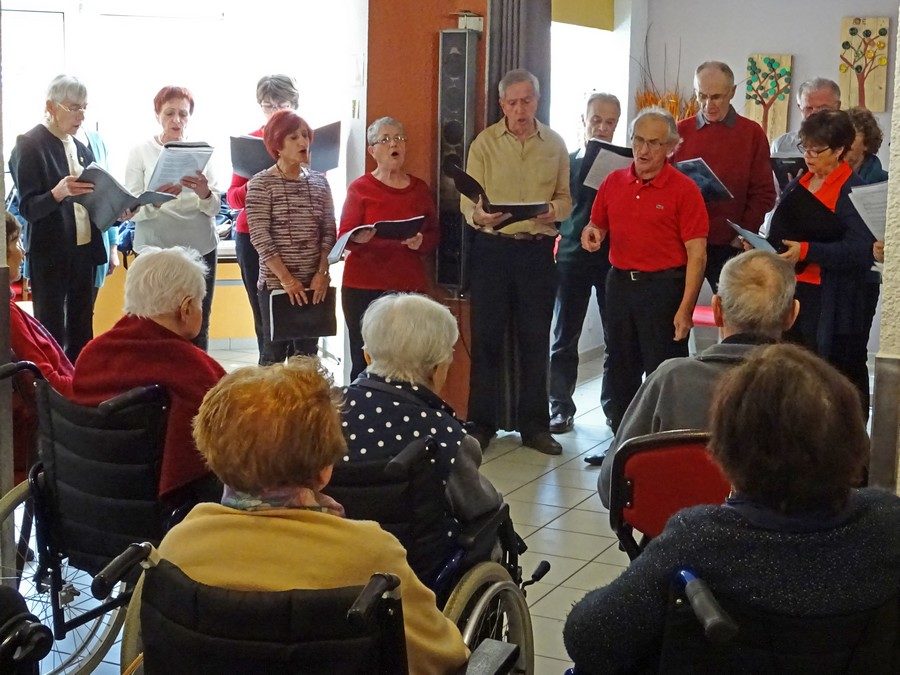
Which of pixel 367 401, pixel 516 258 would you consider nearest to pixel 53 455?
pixel 367 401

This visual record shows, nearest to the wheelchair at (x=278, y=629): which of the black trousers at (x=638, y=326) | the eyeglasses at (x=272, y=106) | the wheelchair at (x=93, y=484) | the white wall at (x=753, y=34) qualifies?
the wheelchair at (x=93, y=484)

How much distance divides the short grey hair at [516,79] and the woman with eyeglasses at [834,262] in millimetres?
1207

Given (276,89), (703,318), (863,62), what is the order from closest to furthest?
(276,89), (703,318), (863,62)

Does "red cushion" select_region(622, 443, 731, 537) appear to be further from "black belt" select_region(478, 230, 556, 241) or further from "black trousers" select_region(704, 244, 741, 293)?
"black trousers" select_region(704, 244, 741, 293)

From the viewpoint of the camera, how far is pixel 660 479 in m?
2.38

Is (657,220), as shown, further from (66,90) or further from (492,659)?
(492,659)

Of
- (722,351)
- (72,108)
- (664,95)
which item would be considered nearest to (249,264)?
(72,108)

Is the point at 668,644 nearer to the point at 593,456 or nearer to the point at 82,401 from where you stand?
the point at 82,401

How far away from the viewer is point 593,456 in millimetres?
5137

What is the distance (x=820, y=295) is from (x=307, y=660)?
3.32 m

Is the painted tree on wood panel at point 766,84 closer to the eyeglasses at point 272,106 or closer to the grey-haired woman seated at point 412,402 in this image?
the eyeglasses at point 272,106

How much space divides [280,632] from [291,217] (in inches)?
145

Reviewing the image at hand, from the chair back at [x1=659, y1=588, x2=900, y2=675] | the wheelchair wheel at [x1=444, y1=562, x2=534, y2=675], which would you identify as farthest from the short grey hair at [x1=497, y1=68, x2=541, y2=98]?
the chair back at [x1=659, y1=588, x2=900, y2=675]

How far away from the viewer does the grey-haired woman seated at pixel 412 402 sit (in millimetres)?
2471
